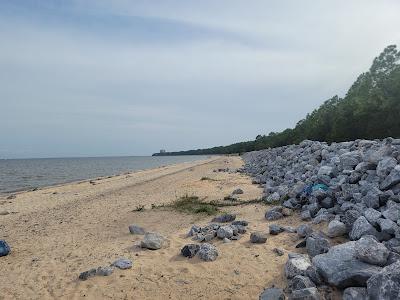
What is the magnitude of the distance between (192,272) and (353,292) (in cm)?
244

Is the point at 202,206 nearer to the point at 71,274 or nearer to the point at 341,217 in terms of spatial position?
the point at 341,217

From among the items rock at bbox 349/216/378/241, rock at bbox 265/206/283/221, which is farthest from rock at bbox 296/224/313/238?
rock at bbox 265/206/283/221

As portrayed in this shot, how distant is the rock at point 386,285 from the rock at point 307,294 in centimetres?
60

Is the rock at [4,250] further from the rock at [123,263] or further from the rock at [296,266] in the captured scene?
the rock at [296,266]

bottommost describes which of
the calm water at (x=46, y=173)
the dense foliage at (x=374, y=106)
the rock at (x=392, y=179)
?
the calm water at (x=46, y=173)

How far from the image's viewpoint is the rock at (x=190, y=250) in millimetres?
7021

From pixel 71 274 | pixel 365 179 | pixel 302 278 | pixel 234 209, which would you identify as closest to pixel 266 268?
pixel 302 278

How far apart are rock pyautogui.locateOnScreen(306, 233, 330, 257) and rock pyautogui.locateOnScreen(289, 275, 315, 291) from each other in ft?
3.83

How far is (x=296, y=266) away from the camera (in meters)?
5.70

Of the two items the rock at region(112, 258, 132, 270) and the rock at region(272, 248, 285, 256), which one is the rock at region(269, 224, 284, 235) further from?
the rock at region(112, 258, 132, 270)

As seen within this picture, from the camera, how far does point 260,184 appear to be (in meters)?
17.6

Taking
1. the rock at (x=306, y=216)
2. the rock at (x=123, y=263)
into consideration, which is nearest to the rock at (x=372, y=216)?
the rock at (x=306, y=216)

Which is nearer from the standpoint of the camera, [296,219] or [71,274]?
[71,274]

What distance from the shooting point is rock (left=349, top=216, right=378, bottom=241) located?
21.5ft
